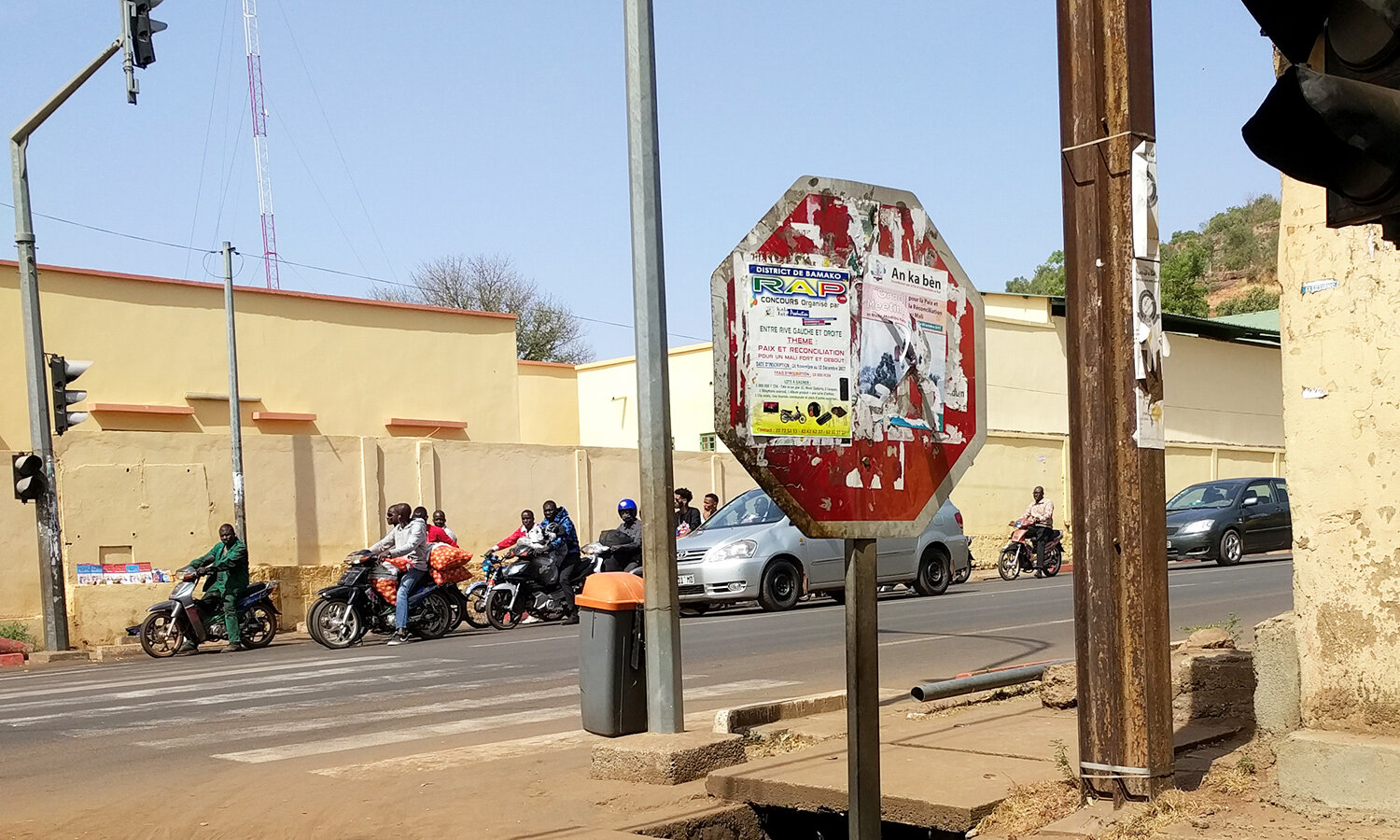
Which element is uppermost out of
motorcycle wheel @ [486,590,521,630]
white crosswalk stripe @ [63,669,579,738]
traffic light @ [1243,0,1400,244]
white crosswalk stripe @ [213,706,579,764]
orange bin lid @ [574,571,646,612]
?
traffic light @ [1243,0,1400,244]

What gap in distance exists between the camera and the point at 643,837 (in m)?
5.82

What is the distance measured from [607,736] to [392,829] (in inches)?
59.1

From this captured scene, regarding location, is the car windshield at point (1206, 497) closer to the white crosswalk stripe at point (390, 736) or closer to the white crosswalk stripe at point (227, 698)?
the white crosswalk stripe at point (227, 698)

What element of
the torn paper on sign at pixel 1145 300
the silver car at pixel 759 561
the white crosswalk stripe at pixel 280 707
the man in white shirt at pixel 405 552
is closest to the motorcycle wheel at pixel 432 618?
the man in white shirt at pixel 405 552

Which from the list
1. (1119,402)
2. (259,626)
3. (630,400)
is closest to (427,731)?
(1119,402)

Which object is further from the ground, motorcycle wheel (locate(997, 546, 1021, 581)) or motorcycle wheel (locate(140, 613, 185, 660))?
motorcycle wheel (locate(140, 613, 185, 660))

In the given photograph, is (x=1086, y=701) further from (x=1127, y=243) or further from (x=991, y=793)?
(x=1127, y=243)

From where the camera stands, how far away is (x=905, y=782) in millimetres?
6156

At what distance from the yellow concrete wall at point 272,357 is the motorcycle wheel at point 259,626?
247 inches

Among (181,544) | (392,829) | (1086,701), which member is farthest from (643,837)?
(181,544)

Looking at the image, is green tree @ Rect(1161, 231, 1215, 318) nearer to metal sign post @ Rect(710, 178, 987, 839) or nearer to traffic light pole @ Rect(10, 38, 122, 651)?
traffic light pole @ Rect(10, 38, 122, 651)

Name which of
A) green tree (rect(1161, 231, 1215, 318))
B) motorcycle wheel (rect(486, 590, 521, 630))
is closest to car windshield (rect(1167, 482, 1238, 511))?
motorcycle wheel (rect(486, 590, 521, 630))

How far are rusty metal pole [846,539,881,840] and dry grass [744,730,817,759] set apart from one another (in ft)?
11.6

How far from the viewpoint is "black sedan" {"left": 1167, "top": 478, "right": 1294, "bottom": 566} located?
25.4 m
